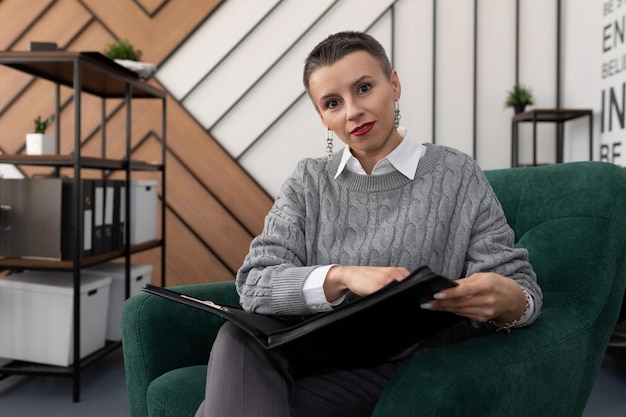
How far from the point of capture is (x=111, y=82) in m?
2.48

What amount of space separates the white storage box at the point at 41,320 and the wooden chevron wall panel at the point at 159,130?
1.12 metres

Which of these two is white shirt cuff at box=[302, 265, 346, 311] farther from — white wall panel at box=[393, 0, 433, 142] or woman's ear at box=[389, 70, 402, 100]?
white wall panel at box=[393, 0, 433, 142]

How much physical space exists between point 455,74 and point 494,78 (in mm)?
218

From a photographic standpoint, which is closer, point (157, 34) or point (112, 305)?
point (112, 305)

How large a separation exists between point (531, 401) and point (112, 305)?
6.76 ft

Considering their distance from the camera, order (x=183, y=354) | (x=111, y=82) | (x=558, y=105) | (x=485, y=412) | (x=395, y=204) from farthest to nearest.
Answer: (x=558, y=105), (x=111, y=82), (x=183, y=354), (x=395, y=204), (x=485, y=412)

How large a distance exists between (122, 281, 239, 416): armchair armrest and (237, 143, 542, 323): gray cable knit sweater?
0.26 m

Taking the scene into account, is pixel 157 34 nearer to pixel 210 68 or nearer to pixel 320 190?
pixel 210 68

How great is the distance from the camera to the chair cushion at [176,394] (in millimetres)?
1070

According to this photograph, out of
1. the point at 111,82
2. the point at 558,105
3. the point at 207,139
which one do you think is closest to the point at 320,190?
the point at 111,82

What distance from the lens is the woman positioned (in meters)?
0.92

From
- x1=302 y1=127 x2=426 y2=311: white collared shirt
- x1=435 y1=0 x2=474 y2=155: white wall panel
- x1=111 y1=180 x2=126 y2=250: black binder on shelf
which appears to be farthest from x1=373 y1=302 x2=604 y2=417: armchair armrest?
x1=435 y1=0 x2=474 y2=155: white wall panel

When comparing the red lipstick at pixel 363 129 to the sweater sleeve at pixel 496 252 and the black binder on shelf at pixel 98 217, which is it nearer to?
the sweater sleeve at pixel 496 252

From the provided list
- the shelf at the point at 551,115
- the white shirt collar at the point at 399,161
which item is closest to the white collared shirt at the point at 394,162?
the white shirt collar at the point at 399,161
